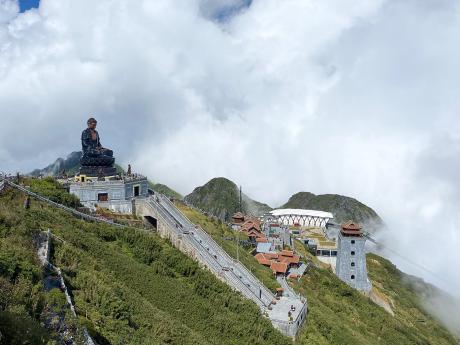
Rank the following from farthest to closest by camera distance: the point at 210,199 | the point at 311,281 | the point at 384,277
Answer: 1. the point at 210,199
2. the point at 384,277
3. the point at 311,281

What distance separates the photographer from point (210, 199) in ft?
518

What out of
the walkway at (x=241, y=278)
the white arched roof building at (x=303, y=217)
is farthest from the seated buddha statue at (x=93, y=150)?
the white arched roof building at (x=303, y=217)

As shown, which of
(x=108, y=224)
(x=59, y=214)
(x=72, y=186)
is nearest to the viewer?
(x=59, y=214)

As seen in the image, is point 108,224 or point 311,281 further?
point 311,281

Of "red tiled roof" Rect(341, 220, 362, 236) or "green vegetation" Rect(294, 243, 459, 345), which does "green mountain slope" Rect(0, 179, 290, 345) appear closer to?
"green vegetation" Rect(294, 243, 459, 345)

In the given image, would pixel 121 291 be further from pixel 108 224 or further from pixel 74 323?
pixel 108 224

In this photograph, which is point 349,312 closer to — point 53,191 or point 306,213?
point 53,191

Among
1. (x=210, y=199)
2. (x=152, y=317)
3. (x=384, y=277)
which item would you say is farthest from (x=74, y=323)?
(x=210, y=199)

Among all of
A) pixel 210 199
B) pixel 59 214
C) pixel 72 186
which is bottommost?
pixel 59 214

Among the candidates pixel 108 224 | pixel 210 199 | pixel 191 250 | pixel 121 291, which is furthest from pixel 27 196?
pixel 210 199

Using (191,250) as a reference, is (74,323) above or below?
below

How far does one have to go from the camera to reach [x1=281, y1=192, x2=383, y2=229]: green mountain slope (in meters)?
153


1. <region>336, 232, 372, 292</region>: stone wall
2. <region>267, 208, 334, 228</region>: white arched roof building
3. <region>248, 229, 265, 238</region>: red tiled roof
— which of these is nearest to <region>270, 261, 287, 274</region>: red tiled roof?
<region>248, 229, 265, 238</region>: red tiled roof

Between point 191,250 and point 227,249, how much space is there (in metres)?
5.90
